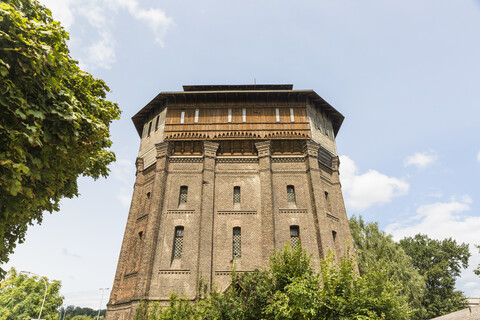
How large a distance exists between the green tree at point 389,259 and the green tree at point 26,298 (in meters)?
32.6

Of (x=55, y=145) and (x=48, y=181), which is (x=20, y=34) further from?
(x=48, y=181)

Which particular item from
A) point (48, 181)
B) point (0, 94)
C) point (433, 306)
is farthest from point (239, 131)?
point (433, 306)

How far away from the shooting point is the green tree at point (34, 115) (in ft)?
16.8

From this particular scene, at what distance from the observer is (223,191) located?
62.6 feet

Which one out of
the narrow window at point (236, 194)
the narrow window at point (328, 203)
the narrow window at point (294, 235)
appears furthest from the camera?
the narrow window at point (328, 203)

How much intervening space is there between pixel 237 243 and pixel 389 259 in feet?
56.1

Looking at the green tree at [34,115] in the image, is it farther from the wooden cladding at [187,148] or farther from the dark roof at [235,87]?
the dark roof at [235,87]

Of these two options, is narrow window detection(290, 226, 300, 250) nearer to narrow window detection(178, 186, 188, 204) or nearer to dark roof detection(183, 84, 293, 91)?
narrow window detection(178, 186, 188, 204)

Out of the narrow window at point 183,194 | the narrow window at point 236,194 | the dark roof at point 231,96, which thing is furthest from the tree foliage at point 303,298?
the dark roof at point 231,96

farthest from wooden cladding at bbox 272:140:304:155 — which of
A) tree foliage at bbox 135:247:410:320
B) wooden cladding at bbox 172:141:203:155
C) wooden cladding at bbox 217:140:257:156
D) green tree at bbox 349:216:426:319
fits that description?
green tree at bbox 349:216:426:319

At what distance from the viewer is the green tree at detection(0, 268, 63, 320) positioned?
30.6 metres

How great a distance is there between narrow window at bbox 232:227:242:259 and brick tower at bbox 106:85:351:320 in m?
0.06

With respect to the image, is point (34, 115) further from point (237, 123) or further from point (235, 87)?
point (235, 87)

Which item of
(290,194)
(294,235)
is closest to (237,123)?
(290,194)
